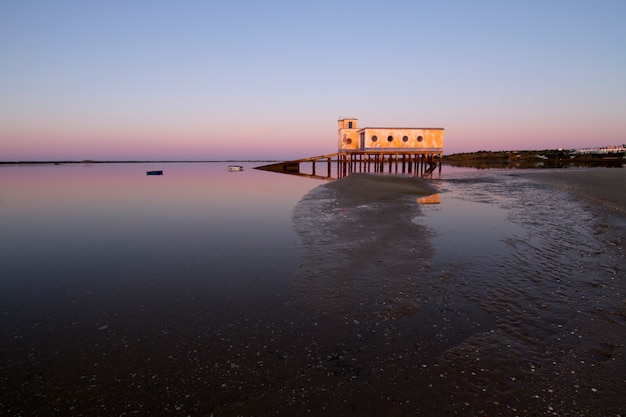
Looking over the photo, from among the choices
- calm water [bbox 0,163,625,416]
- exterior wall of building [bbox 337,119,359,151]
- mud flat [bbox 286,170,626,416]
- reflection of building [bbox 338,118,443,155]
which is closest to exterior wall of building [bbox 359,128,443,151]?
reflection of building [bbox 338,118,443,155]

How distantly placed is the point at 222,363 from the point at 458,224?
12565mm

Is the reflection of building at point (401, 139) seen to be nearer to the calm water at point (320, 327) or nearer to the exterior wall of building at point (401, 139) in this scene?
the exterior wall of building at point (401, 139)

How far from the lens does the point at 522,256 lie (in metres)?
9.40

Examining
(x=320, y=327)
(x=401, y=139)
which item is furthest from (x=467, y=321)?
(x=401, y=139)

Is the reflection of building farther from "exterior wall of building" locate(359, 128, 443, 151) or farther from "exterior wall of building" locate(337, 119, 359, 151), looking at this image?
"exterior wall of building" locate(337, 119, 359, 151)

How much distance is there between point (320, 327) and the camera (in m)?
5.66

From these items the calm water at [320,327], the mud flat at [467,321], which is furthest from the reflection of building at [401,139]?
the calm water at [320,327]

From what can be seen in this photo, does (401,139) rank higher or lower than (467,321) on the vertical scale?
higher

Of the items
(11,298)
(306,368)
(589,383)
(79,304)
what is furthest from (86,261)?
(589,383)

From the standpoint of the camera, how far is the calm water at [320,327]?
3971 mm

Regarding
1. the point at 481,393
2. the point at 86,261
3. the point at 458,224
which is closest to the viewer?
the point at 481,393

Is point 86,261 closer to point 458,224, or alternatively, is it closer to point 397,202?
point 458,224

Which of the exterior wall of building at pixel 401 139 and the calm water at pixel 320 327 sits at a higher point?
the exterior wall of building at pixel 401 139

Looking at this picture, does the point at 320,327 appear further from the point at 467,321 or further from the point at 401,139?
the point at 401,139
